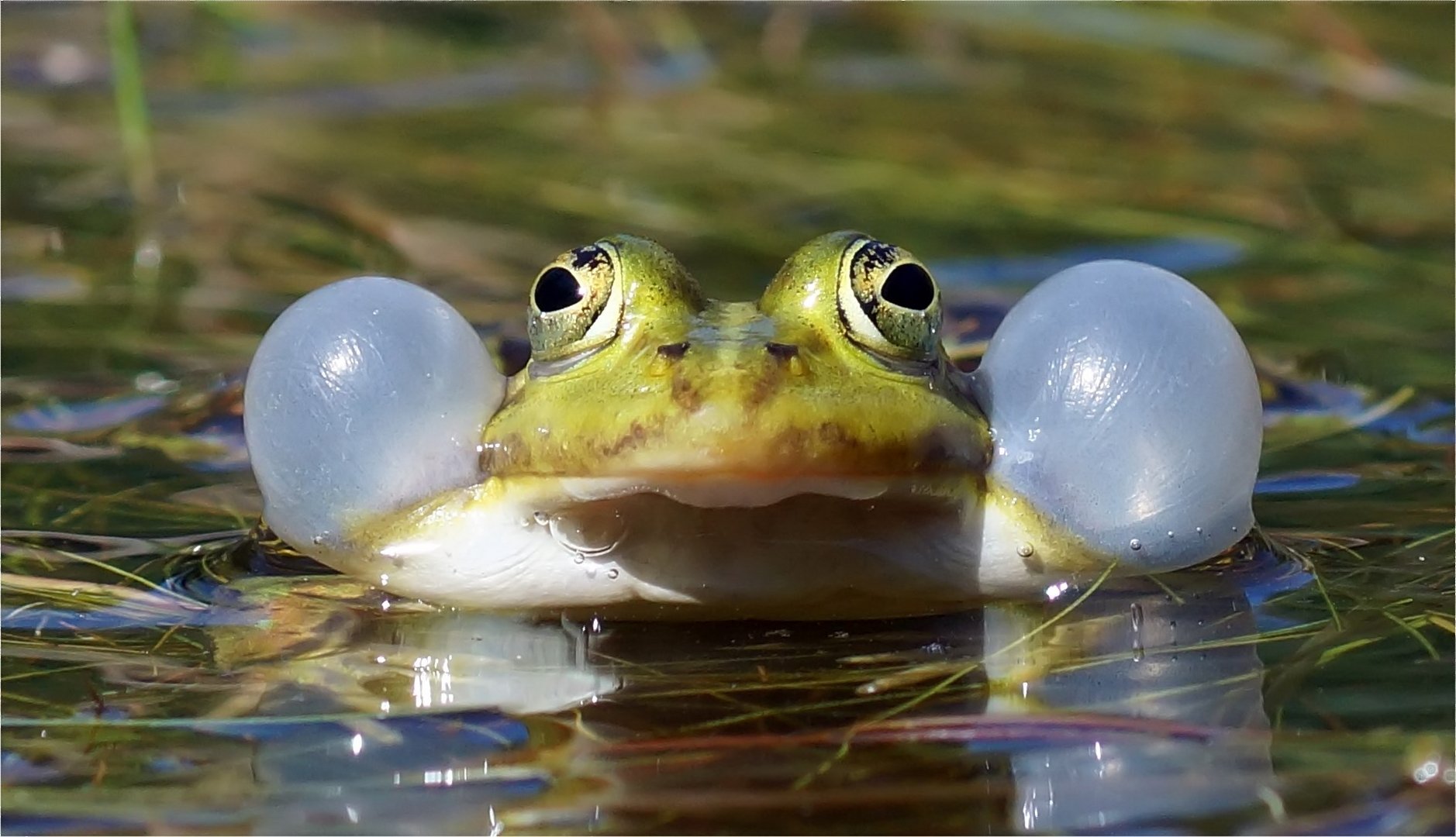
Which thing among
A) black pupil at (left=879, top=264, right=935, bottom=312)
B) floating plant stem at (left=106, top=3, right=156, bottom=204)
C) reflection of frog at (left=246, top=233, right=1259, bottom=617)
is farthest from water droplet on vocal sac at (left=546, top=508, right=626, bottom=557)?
floating plant stem at (left=106, top=3, right=156, bottom=204)

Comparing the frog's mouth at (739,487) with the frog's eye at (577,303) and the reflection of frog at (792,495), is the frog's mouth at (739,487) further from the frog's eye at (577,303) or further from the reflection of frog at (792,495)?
the frog's eye at (577,303)

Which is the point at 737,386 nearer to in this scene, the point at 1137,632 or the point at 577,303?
the point at 577,303

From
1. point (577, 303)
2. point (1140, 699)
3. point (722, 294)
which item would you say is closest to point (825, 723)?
point (1140, 699)

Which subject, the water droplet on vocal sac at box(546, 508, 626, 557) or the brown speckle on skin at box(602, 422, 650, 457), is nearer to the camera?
the brown speckle on skin at box(602, 422, 650, 457)

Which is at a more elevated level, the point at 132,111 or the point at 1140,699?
the point at 132,111

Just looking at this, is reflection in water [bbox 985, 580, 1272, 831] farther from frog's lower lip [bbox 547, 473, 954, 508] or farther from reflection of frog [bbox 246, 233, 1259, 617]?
frog's lower lip [bbox 547, 473, 954, 508]

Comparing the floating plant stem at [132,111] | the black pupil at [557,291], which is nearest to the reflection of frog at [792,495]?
the black pupil at [557,291]

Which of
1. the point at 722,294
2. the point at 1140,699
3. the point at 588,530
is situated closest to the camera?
the point at 1140,699
